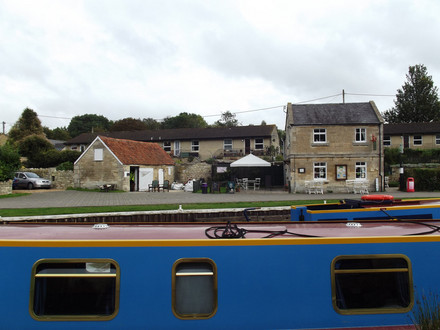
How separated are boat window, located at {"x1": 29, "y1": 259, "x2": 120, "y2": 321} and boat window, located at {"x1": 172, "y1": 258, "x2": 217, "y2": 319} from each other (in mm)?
626

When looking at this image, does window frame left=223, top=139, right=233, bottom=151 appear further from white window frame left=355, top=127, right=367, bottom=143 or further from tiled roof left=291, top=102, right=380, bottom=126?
white window frame left=355, top=127, right=367, bottom=143

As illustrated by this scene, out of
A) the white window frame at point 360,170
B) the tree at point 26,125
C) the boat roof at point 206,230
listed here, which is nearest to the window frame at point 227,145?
the white window frame at point 360,170

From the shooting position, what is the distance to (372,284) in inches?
145

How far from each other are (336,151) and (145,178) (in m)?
14.2

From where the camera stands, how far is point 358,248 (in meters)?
3.90

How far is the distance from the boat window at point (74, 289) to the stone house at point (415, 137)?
126ft

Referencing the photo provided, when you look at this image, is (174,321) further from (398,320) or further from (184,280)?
(398,320)

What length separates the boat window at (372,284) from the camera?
3.70m

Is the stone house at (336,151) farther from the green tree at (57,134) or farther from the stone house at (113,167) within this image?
the green tree at (57,134)

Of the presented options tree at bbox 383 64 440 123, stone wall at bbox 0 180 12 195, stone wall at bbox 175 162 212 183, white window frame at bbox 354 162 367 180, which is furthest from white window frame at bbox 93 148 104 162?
tree at bbox 383 64 440 123

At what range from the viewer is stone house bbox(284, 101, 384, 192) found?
22.9 m

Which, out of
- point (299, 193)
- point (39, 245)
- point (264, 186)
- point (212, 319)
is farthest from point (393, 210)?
point (264, 186)

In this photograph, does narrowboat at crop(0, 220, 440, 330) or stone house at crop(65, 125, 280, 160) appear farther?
stone house at crop(65, 125, 280, 160)

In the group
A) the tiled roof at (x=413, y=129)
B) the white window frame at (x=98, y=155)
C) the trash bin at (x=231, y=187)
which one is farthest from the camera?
the tiled roof at (x=413, y=129)
